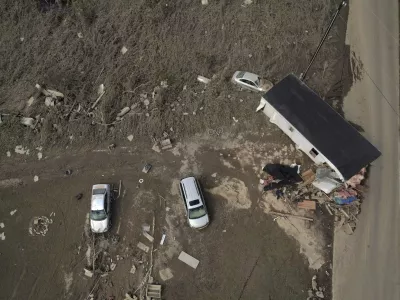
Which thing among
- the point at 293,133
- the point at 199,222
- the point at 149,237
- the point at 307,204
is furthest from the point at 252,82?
the point at 149,237

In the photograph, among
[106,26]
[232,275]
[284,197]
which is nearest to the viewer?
[232,275]

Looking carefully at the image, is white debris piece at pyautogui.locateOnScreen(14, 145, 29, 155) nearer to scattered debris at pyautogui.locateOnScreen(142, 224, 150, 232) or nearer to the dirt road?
scattered debris at pyautogui.locateOnScreen(142, 224, 150, 232)

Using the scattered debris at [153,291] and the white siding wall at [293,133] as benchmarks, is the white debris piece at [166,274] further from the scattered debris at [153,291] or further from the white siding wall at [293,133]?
the white siding wall at [293,133]

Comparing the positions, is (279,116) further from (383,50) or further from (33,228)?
(33,228)

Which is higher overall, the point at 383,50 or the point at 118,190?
the point at 383,50

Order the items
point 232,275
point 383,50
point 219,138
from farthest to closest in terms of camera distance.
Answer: point 383,50
point 219,138
point 232,275

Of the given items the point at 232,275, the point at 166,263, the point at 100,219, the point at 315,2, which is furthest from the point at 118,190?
the point at 315,2

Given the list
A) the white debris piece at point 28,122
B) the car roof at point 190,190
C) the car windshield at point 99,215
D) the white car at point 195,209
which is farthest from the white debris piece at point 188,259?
the white debris piece at point 28,122
